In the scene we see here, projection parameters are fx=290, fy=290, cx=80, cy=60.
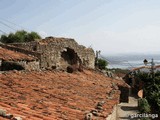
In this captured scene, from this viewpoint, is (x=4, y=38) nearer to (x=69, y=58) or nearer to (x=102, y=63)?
(x=102, y=63)

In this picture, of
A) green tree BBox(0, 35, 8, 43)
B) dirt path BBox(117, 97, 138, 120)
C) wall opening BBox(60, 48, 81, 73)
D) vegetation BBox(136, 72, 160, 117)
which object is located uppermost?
green tree BBox(0, 35, 8, 43)

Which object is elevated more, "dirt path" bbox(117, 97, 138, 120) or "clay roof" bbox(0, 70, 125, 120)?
"clay roof" bbox(0, 70, 125, 120)

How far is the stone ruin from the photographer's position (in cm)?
2047

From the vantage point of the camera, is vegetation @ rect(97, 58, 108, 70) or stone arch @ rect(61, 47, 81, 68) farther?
vegetation @ rect(97, 58, 108, 70)

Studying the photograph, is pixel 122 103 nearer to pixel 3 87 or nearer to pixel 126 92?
pixel 126 92

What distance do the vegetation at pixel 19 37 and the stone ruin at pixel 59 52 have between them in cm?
1166

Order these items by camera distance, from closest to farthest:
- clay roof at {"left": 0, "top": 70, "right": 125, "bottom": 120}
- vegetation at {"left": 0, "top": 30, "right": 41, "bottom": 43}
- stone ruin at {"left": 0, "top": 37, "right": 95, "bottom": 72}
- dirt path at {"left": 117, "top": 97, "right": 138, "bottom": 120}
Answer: clay roof at {"left": 0, "top": 70, "right": 125, "bottom": 120}, dirt path at {"left": 117, "top": 97, "right": 138, "bottom": 120}, stone ruin at {"left": 0, "top": 37, "right": 95, "bottom": 72}, vegetation at {"left": 0, "top": 30, "right": 41, "bottom": 43}

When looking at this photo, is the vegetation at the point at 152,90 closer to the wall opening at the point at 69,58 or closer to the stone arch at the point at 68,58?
the wall opening at the point at 69,58

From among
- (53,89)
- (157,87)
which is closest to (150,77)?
(157,87)

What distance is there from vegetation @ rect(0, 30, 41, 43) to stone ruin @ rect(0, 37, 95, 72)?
11.7 m

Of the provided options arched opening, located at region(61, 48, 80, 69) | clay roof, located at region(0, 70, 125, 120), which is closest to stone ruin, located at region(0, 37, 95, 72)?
arched opening, located at region(61, 48, 80, 69)

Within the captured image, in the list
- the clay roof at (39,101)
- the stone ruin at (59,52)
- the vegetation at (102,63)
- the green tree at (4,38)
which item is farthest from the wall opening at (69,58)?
the clay roof at (39,101)

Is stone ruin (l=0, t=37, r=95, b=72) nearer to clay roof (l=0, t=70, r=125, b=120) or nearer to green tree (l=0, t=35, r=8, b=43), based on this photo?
clay roof (l=0, t=70, r=125, b=120)

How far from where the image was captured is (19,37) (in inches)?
1401
